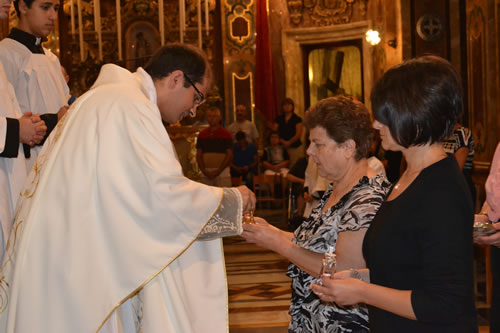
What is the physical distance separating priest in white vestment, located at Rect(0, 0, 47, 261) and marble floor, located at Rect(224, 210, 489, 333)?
257cm

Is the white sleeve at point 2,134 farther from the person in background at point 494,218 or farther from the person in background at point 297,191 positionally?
the person in background at point 297,191

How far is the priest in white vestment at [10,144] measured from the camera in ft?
10.5

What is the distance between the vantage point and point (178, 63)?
2.98m

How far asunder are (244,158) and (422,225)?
33.3 feet

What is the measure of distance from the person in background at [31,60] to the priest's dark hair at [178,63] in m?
1.18

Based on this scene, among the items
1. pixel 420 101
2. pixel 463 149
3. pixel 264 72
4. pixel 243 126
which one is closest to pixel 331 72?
pixel 264 72

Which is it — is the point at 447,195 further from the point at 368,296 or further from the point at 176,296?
the point at 176,296

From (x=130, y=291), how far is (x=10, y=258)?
1.81ft

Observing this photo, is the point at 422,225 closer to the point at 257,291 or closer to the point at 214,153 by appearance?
the point at 257,291

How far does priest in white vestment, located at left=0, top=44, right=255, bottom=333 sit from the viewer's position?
2.65 metres

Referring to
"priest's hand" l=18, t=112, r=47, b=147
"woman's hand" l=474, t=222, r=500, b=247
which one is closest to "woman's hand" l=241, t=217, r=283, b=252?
"woman's hand" l=474, t=222, r=500, b=247

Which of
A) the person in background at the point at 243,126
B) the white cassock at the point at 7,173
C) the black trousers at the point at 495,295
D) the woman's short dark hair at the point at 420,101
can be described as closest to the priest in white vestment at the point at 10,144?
the white cassock at the point at 7,173

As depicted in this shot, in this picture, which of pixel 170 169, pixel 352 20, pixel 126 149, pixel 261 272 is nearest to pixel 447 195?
pixel 170 169

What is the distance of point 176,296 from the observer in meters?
2.77
